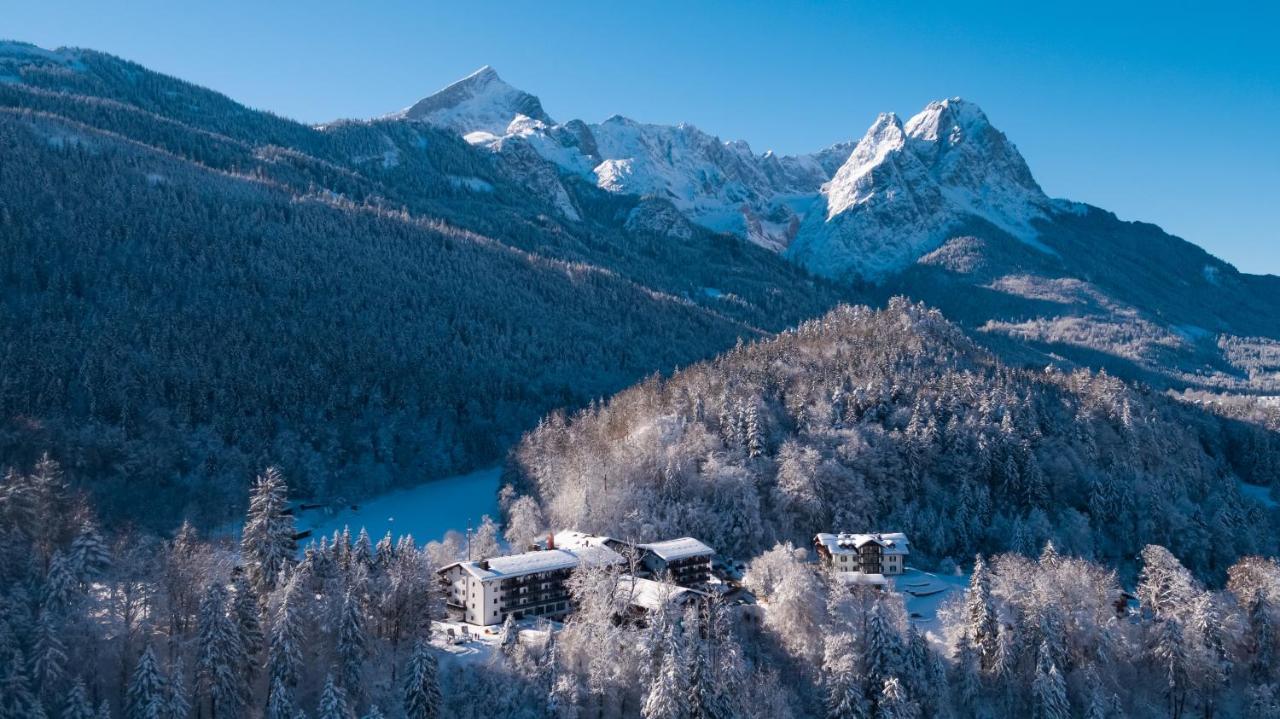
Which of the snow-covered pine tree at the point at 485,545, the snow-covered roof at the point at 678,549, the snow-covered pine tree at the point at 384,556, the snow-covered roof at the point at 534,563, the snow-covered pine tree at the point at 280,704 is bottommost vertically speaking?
the snow-covered pine tree at the point at 280,704

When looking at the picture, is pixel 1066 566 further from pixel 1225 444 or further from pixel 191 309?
pixel 191 309

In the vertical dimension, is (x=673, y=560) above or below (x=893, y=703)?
above

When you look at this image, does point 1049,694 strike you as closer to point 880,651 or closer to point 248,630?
point 880,651

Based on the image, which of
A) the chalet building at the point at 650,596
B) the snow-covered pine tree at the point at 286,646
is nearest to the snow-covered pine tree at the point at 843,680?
the chalet building at the point at 650,596

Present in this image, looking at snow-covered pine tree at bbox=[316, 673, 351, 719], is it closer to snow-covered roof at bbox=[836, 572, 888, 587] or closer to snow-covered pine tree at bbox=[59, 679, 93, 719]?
snow-covered pine tree at bbox=[59, 679, 93, 719]

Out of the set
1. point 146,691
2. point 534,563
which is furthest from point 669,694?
point 146,691

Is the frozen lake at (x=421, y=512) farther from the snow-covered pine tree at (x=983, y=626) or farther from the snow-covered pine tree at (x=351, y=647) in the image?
the snow-covered pine tree at (x=983, y=626)
